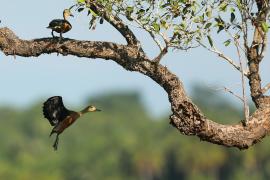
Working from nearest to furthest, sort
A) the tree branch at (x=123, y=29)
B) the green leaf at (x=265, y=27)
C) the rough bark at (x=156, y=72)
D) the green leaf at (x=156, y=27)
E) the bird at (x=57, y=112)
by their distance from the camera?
1. the green leaf at (x=265, y=27)
2. the green leaf at (x=156, y=27)
3. the rough bark at (x=156, y=72)
4. the tree branch at (x=123, y=29)
5. the bird at (x=57, y=112)

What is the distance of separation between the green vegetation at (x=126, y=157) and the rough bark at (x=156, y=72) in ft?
310

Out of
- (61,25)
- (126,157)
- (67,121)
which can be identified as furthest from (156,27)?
(126,157)

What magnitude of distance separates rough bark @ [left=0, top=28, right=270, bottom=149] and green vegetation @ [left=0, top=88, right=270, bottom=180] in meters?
94.5

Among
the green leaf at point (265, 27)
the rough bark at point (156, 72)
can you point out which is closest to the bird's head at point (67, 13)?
the rough bark at point (156, 72)

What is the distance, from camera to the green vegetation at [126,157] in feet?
401

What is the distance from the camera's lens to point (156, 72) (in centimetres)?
1788

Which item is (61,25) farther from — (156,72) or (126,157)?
(126,157)

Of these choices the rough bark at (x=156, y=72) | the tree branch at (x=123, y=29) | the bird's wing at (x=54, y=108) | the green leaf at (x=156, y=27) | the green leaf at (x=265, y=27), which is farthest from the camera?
the bird's wing at (x=54, y=108)

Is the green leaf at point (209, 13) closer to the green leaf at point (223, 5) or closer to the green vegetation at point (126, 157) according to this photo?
the green leaf at point (223, 5)

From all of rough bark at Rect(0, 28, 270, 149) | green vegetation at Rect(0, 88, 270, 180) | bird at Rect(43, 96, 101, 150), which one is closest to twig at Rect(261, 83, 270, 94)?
rough bark at Rect(0, 28, 270, 149)

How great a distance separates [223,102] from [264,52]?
18164cm

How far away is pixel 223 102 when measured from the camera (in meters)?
200

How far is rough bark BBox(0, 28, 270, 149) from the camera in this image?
17.7 meters

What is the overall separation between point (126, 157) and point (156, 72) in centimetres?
12101
